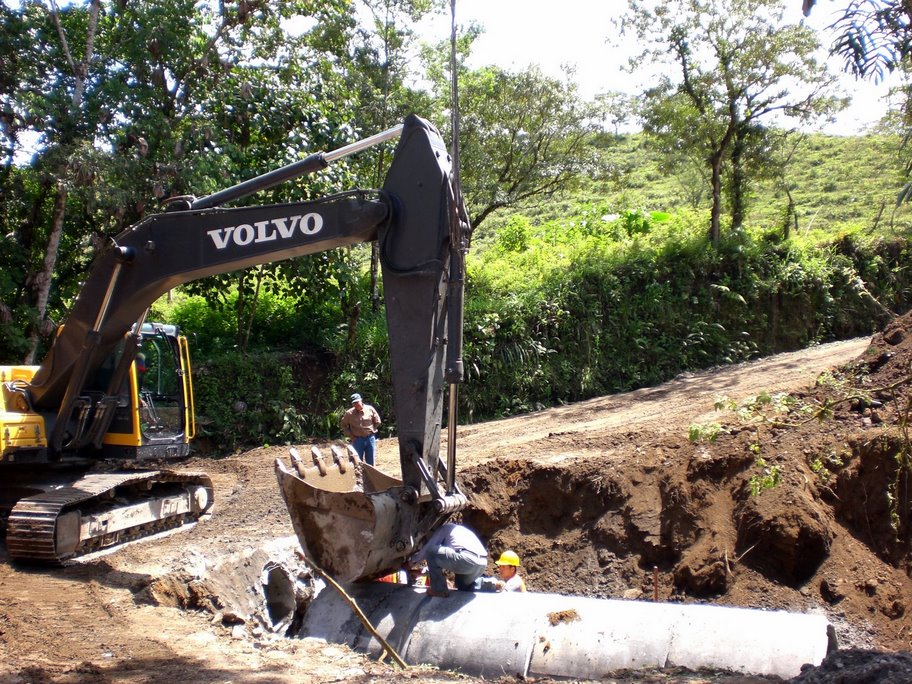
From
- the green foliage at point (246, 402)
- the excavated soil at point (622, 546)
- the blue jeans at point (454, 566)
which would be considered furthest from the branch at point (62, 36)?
the blue jeans at point (454, 566)

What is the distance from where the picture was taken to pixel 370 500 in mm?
6801

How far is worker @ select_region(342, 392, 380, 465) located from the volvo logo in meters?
4.99

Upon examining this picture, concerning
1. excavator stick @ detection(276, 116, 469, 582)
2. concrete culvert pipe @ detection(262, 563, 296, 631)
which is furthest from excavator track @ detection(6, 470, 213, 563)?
excavator stick @ detection(276, 116, 469, 582)

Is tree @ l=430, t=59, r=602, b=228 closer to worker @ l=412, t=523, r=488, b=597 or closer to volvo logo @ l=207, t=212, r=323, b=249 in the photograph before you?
volvo logo @ l=207, t=212, r=323, b=249

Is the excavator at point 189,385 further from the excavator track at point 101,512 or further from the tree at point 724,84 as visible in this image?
the tree at point 724,84

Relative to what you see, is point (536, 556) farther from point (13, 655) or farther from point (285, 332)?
point (285, 332)

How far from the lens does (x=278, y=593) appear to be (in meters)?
10.1

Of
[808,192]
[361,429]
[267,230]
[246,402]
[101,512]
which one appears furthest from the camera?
[808,192]

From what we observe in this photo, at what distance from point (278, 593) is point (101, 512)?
6.99 ft

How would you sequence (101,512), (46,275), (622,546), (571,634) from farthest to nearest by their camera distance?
(46,275) < (622,546) < (101,512) < (571,634)

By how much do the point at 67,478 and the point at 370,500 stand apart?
15.1ft

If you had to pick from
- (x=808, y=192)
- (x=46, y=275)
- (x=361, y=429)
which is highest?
(x=808, y=192)

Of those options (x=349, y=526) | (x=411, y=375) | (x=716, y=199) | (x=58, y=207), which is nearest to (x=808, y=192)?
(x=716, y=199)

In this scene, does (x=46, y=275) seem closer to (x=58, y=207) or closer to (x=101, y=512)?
(x=58, y=207)
